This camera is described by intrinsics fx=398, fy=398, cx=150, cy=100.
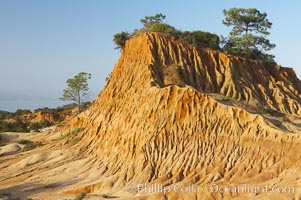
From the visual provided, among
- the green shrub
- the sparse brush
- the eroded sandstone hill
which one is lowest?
the sparse brush

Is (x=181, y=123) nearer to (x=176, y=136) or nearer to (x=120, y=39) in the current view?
(x=176, y=136)

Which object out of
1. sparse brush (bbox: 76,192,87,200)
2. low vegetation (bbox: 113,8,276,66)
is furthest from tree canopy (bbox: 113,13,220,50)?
sparse brush (bbox: 76,192,87,200)

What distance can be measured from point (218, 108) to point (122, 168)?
646cm

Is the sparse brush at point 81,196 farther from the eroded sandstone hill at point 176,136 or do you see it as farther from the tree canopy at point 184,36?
the tree canopy at point 184,36

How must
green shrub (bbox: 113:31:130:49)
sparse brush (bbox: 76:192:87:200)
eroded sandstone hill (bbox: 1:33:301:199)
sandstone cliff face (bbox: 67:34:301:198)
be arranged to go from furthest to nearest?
1. green shrub (bbox: 113:31:130:49)
2. sparse brush (bbox: 76:192:87:200)
3. sandstone cliff face (bbox: 67:34:301:198)
4. eroded sandstone hill (bbox: 1:33:301:199)

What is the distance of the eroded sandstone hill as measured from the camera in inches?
771

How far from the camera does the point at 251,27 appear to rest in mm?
39781

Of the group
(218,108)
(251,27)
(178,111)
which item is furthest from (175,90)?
(251,27)

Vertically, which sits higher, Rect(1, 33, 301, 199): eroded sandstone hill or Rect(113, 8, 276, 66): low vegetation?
Rect(113, 8, 276, 66): low vegetation

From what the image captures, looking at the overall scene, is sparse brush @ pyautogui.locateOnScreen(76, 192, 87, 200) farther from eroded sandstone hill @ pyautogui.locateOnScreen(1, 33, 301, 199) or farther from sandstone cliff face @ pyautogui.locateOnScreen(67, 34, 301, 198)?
sandstone cliff face @ pyautogui.locateOnScreen(67, 34, 301, 198)

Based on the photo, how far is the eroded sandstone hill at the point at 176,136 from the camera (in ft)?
64.2

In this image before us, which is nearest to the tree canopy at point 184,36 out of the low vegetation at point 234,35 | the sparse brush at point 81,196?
the low vegetation at point 234,35

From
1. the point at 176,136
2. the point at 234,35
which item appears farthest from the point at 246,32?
the point at 176,136

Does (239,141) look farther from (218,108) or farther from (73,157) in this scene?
(73,157)
